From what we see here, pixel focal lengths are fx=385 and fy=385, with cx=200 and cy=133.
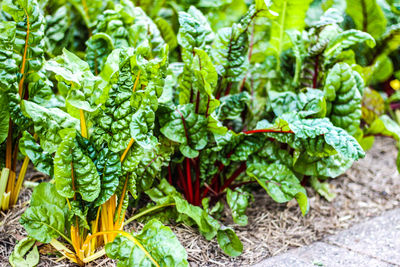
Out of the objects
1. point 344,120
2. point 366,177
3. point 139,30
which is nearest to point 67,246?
point 139,30

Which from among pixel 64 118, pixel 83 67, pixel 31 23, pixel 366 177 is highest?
pixel 31 23

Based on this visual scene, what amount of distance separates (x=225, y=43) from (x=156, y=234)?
989 mm

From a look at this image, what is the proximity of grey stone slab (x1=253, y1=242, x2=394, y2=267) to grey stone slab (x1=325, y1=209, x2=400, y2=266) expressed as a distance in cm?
6

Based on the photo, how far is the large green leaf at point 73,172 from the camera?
1306mm

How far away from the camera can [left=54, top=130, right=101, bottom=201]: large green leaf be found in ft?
4.28

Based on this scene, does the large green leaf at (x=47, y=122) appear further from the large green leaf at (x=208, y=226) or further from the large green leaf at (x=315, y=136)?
the large green leaf at (x=315, y=136)

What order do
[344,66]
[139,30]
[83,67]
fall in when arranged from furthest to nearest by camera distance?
[139,30] → [344,66] → [83,67]

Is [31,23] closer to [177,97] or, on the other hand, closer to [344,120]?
[177,97]

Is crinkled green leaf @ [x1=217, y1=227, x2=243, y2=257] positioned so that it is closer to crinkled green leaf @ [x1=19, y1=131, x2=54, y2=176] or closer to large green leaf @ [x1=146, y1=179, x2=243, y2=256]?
large green leaf @ [x1=146, y1=179, x2=243, y2=256]

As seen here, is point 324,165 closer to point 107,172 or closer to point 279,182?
point 279,182

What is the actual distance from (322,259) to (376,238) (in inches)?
14.8

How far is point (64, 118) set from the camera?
147cm

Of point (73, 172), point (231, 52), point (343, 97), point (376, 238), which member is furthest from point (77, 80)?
point (376, 238)

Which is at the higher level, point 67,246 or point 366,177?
point 67,246
